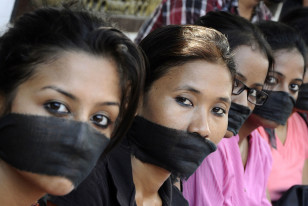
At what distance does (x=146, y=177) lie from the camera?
1991mm

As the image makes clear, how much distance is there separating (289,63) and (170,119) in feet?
4.35

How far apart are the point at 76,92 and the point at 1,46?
310 mm

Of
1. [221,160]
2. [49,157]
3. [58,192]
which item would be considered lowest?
[221,160]

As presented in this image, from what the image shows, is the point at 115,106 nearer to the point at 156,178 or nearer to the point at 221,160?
the point at 156,178

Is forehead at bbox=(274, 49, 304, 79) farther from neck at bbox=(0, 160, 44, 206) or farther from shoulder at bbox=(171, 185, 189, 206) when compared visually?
neck at bbox=(0, 160, 44, 206)

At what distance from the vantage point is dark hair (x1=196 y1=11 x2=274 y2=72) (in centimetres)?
250

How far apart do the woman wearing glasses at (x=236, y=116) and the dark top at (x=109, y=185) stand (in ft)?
1.85

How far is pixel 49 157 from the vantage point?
144cm

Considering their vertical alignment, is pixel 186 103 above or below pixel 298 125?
above

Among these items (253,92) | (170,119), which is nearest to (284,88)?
(253,92)

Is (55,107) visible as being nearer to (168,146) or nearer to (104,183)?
(104,183)

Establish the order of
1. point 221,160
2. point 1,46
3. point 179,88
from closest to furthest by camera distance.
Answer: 1. point 1,46
2. point 179,88
3. point 221,160

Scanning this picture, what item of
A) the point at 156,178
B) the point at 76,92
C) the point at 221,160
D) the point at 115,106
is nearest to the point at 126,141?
the point at 156,178

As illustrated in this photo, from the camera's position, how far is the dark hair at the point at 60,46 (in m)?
1.53
